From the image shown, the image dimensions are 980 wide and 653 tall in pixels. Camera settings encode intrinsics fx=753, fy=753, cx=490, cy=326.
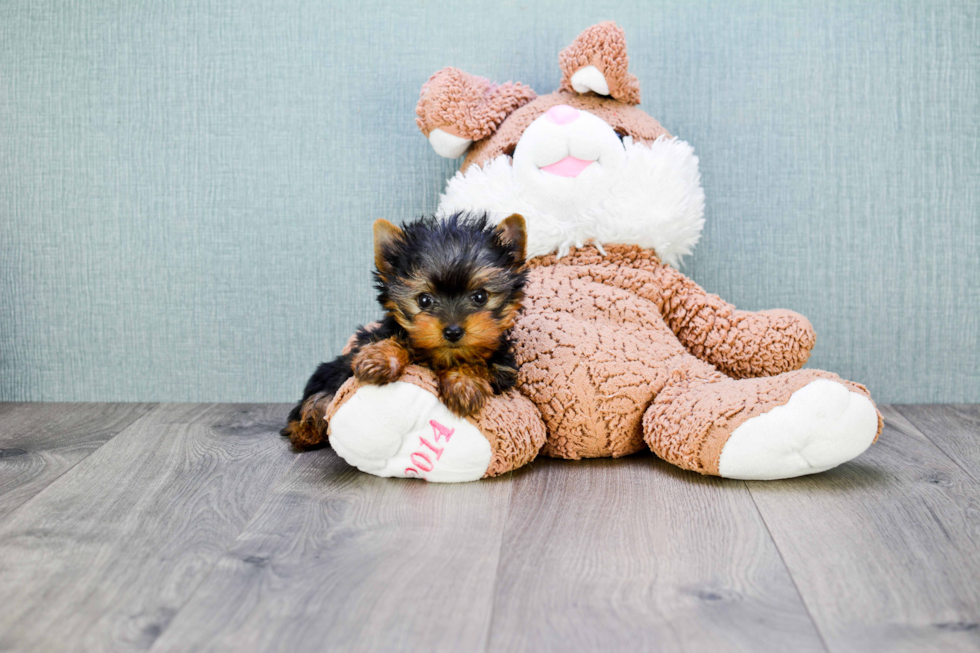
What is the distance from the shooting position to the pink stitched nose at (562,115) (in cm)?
176

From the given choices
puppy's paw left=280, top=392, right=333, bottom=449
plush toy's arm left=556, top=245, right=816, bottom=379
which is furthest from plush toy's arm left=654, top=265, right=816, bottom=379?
puppy's paw left=280, top=392, right=333, bottom=449

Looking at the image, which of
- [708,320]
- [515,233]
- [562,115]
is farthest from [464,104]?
[708,320]

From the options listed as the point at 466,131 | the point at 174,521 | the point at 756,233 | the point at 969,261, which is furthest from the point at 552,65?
the point at 174,521

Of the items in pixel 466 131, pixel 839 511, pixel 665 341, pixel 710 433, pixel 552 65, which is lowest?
pixel 839 511

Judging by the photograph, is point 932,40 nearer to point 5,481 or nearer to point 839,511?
point 839,511

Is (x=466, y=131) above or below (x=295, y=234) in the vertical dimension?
above

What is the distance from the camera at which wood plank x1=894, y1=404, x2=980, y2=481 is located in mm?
1686

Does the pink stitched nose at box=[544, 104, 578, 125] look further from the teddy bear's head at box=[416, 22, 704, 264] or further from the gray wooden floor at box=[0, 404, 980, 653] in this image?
the gray wooden floor at box=[0, 404, 980, 653]

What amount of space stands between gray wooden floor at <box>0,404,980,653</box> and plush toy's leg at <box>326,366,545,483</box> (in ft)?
0.15

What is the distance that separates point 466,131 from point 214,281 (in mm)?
888

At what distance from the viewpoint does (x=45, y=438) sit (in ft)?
6.15

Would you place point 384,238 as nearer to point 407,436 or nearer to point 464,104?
point 407,436

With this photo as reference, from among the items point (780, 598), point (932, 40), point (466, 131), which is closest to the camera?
point (780, 598)

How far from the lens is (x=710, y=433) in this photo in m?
1.48
